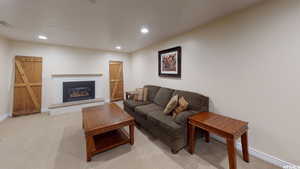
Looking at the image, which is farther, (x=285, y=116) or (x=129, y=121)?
(x=129, y=121)

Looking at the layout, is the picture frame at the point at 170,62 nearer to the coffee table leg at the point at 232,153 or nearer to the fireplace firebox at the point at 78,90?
the coffee table leg at the point at 232,153

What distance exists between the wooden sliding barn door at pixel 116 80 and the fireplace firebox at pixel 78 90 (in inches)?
32.1

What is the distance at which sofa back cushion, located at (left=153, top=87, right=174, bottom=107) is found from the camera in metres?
2.94

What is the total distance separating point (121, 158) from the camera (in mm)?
1786

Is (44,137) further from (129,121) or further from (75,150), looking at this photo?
(129,121)

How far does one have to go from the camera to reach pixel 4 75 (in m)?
3.22

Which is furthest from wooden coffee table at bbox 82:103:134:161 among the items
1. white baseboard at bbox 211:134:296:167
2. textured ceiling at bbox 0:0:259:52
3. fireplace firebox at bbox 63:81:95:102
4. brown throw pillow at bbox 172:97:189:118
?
fireplace firebox at bbox 63:81:95:102

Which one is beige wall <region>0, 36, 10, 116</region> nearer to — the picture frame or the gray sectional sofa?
the gray sectional sofa

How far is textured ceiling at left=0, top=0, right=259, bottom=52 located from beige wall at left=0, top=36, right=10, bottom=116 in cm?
61

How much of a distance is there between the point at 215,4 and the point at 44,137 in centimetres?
405

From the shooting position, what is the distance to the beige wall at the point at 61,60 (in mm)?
3615

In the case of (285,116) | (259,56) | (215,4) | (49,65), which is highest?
(215,4)

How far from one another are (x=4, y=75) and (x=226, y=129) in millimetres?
5592

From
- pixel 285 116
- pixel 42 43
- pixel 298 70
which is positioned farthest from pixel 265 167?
pixel 42 43
